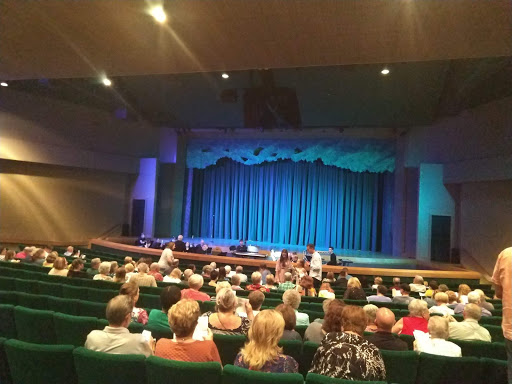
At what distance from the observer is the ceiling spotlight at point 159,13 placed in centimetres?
436

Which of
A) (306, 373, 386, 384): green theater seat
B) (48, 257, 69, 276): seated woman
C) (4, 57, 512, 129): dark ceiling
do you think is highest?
(4, 57, 512, 129): dark ceiling

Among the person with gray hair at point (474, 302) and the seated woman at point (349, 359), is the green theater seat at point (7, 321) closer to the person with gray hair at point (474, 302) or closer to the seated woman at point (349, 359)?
the seated woman at point (349, 359)

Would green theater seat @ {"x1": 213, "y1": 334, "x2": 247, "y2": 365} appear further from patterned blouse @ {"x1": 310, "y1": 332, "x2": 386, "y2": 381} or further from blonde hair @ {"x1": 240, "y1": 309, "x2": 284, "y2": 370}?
patterned blouse @ {"x1": 310, "y1": 332, "x2": 386, "y2": 381}

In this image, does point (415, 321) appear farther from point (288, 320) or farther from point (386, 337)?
point (288, 320)

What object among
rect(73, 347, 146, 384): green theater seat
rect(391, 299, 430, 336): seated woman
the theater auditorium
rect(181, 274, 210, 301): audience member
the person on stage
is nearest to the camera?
rect(73, 347, 146, 384): green theater seat

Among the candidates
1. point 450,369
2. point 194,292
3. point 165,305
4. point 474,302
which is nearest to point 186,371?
point 165,305

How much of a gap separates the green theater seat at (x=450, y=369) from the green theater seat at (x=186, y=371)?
→ 63.0 inches

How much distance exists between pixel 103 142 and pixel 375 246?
13.4m

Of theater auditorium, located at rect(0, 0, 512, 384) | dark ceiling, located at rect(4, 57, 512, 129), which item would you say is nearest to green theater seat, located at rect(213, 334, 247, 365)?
theater auditorium, located at rect(0, 0, 512, 384)

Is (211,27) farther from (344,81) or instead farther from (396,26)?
(344,81)

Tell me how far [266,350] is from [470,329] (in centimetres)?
243

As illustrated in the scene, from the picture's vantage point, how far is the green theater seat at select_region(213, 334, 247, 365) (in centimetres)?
289

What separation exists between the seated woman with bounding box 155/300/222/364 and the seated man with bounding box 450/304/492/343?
252cm

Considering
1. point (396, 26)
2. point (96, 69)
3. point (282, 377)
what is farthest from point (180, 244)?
point (282, 377)
